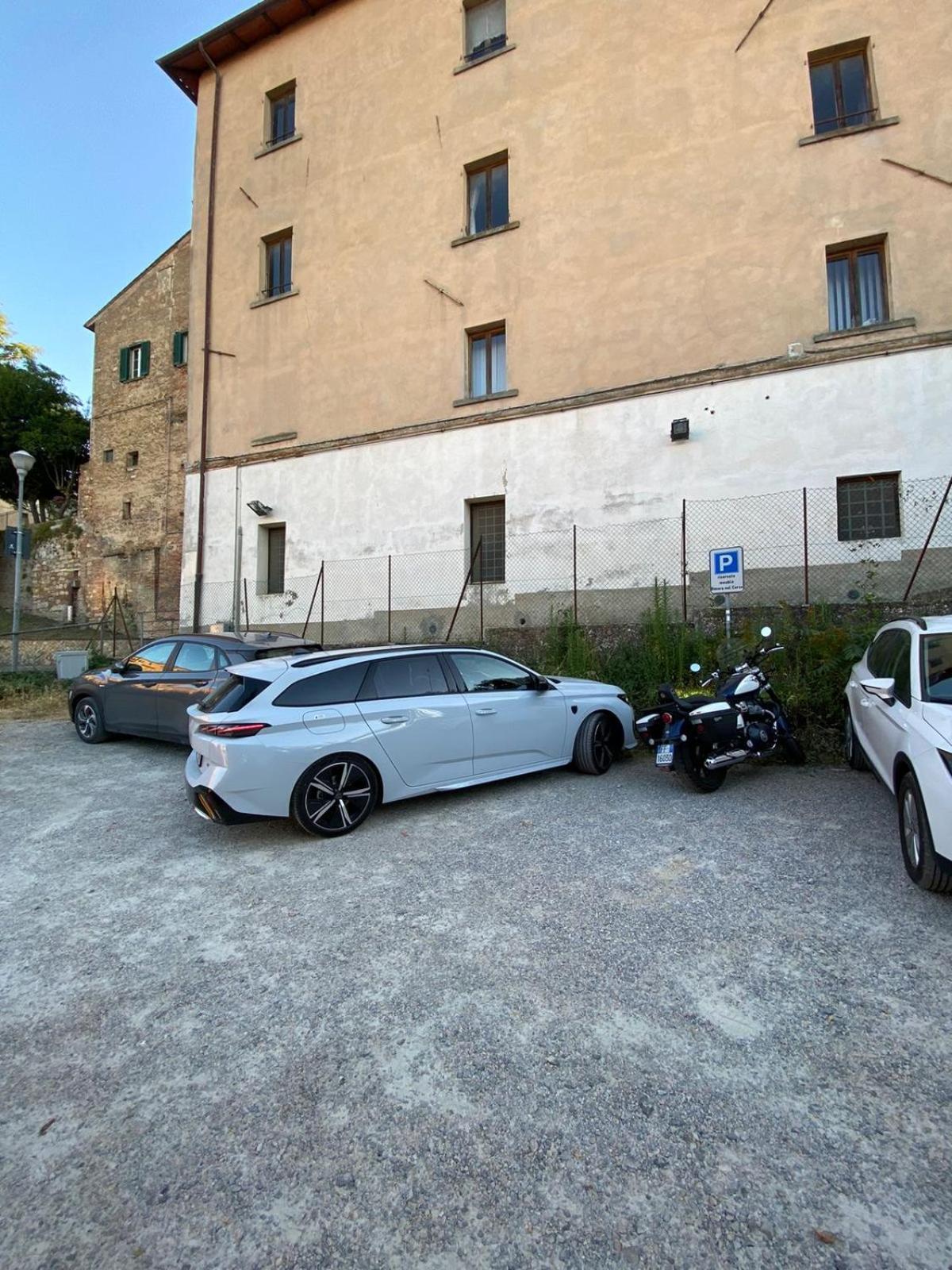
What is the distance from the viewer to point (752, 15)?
40.2 ft

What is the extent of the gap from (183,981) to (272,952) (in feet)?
1.37

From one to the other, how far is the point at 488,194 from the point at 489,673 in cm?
1345

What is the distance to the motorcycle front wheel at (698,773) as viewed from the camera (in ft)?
19.0

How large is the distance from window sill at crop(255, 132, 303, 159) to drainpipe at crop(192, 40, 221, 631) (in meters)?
1.68

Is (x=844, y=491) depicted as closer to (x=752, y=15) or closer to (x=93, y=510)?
(x=752, y=15)

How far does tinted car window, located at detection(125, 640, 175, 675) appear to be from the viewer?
7.89 m

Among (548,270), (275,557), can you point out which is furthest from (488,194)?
(275,557)

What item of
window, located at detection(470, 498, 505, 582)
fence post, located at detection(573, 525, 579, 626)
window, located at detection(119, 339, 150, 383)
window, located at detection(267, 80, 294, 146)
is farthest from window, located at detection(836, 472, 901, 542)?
window, located at detection(119, 339, 150, 383)

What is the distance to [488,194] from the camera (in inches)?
578

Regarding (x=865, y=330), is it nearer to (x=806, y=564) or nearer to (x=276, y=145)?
(x=806, y=564)

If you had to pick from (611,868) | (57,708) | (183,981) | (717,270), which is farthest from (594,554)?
(183,981)

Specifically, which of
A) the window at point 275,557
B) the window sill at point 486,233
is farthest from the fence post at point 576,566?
the window at point 275,557

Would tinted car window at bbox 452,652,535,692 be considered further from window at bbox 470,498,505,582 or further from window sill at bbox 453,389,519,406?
window sill at bbox 453,389,519,406

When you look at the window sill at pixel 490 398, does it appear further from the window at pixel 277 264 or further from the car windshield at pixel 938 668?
the car windshield at pixel 938 668
